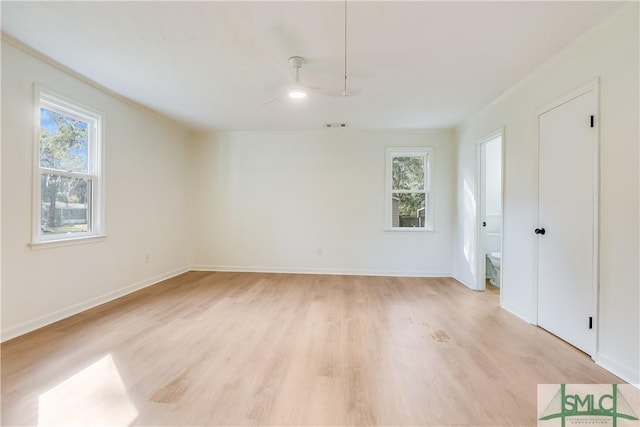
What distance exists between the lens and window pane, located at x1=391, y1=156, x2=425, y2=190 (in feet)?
16.8

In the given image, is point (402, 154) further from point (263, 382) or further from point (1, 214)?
point (1, 214)

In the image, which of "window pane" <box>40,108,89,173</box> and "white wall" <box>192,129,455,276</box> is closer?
"window pane" <box>40,108,89,173</box>

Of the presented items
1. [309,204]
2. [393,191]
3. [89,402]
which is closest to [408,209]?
[393,191]

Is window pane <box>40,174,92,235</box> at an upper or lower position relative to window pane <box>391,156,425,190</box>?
lower

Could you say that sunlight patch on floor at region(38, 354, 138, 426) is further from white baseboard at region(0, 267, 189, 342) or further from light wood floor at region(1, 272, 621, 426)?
white baseboard at region(0, 267, 189, 342)

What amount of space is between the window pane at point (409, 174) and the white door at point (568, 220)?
234 cm

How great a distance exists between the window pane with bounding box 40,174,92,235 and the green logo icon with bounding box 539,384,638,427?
4291 mm

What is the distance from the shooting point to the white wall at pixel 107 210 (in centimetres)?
244

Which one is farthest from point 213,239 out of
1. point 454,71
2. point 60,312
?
point 454,71

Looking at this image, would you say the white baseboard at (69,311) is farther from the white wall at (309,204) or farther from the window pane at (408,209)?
the window pane at (408,209)

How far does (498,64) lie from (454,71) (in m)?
0.38

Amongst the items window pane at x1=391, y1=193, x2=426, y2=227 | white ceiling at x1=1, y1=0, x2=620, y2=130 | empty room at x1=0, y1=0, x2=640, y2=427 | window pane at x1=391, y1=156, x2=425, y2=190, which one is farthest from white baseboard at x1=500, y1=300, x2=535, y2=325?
white ceiling at x1=1, y1=0, x2=620, y2=130

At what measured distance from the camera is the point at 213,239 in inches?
211

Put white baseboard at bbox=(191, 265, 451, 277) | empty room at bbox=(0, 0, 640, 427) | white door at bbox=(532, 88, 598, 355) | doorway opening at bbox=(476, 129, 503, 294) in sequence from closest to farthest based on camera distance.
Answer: empty room at bbox=(0, 0, 640, 427)
white door at bbox=(532, 88, 598, 355)
doorway opening at bbox=(476, 129, 503, 294)
white baseboard at bbox=(191, 265, 451, 277)
